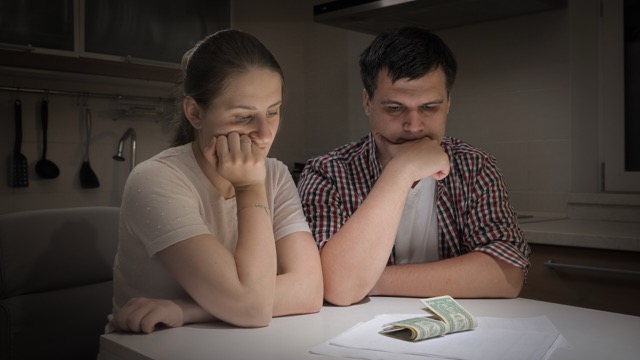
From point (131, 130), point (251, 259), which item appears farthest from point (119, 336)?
point (131, 130)

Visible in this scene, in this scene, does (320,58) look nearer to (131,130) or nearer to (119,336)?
(131,130)

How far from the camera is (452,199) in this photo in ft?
4.61

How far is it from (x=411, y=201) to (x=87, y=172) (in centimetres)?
176

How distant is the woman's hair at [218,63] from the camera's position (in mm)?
1003

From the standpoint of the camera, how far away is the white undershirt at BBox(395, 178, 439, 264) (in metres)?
1.42

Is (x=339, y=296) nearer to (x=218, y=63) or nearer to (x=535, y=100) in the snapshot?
(x=218, y=63)

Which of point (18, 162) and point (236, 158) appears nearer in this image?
point (236, 158)

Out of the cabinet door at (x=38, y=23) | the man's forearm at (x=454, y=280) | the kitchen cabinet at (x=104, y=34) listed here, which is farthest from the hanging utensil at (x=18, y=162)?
the man's forearm at (x=454, y=280)

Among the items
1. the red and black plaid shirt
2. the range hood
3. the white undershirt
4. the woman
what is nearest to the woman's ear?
the woman

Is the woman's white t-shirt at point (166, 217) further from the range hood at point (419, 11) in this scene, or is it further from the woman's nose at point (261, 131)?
the range hood at point (419, 11)

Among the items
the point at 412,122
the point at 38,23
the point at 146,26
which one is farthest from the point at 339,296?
the point at 146,26

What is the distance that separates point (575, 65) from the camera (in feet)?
8.00

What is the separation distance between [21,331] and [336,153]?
2.63 ft

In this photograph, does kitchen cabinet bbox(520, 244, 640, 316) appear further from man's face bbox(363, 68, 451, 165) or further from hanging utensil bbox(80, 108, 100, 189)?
hanging utensil bbox(80, 108, 100, 189)
